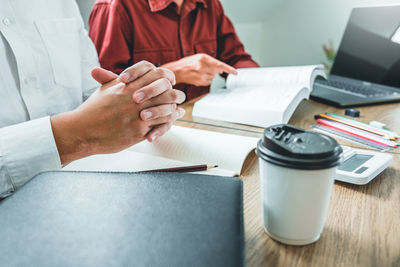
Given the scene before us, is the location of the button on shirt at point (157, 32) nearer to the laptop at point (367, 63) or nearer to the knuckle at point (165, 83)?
the laptop at point (367, 63)

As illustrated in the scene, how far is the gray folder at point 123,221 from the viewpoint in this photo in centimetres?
27

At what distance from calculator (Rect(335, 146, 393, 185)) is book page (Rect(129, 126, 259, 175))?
160 millimetres

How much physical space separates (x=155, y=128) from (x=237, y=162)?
0.20m

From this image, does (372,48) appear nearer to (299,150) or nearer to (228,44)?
(228,44)

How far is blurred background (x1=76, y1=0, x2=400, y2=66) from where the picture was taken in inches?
79.5

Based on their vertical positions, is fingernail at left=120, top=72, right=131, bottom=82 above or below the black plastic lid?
below

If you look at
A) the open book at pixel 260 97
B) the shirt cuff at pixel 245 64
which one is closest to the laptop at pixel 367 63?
the open book at pixel 260 97

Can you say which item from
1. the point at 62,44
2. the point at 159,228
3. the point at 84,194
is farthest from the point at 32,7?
the point at 159,228

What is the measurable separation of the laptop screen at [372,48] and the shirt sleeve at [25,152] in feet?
3.39

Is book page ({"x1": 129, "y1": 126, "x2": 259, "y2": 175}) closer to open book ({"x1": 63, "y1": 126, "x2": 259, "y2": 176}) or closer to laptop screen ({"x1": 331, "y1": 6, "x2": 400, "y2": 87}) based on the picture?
open book ({"x1": 63, "y1": 126, "x2": 259, "y2": 176})

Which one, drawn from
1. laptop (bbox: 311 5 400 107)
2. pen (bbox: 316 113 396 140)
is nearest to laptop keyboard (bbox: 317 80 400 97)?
laptop (bbox: 311 5 400 107)

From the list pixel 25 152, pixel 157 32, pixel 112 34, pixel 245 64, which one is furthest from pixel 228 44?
pixel 25 152

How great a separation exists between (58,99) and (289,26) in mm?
1890

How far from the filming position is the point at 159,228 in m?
0.30
